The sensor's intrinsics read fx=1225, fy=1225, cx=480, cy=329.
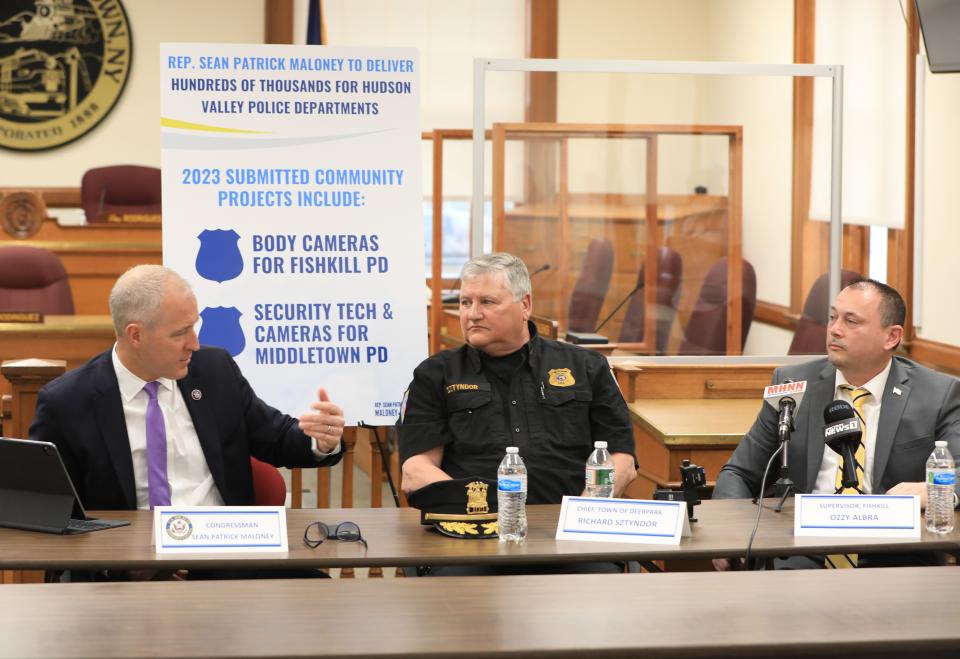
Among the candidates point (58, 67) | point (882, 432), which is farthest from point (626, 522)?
point (58, 67)

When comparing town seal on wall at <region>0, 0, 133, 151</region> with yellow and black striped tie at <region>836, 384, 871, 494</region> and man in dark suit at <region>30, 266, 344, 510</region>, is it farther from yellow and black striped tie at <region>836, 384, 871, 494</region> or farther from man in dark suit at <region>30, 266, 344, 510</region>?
yellow and black striped tie at <region>836, 384, 871, 494</region>

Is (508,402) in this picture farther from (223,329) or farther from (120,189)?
(120,189)

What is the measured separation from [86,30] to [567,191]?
18.2 ft

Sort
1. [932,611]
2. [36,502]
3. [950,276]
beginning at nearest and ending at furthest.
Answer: [932,611]
[36,502]
[950,276]

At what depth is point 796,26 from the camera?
6.71 meters

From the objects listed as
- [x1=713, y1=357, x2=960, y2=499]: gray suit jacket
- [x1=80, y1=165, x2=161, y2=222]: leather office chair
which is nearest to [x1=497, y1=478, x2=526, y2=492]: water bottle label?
[x1=713, y1=357, x2=960, y2=499]: gray suit jacket

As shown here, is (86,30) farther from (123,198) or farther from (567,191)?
(567,191)

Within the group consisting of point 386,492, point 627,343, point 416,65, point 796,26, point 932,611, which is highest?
point 796,26

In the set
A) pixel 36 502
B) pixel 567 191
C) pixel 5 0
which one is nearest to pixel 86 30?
pixel 5 0

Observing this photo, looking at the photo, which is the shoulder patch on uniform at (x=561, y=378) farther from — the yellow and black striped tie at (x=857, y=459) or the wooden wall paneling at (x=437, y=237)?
the wooden wall paneling at (x=437, y=237)

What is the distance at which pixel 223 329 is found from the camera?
3.77 meters

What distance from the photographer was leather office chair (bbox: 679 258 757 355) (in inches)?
183

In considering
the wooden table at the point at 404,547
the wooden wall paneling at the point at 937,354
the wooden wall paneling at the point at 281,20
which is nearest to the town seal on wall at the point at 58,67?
the wooden wall paneling at the point at 281,20

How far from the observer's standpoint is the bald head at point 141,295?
2.89 metres
